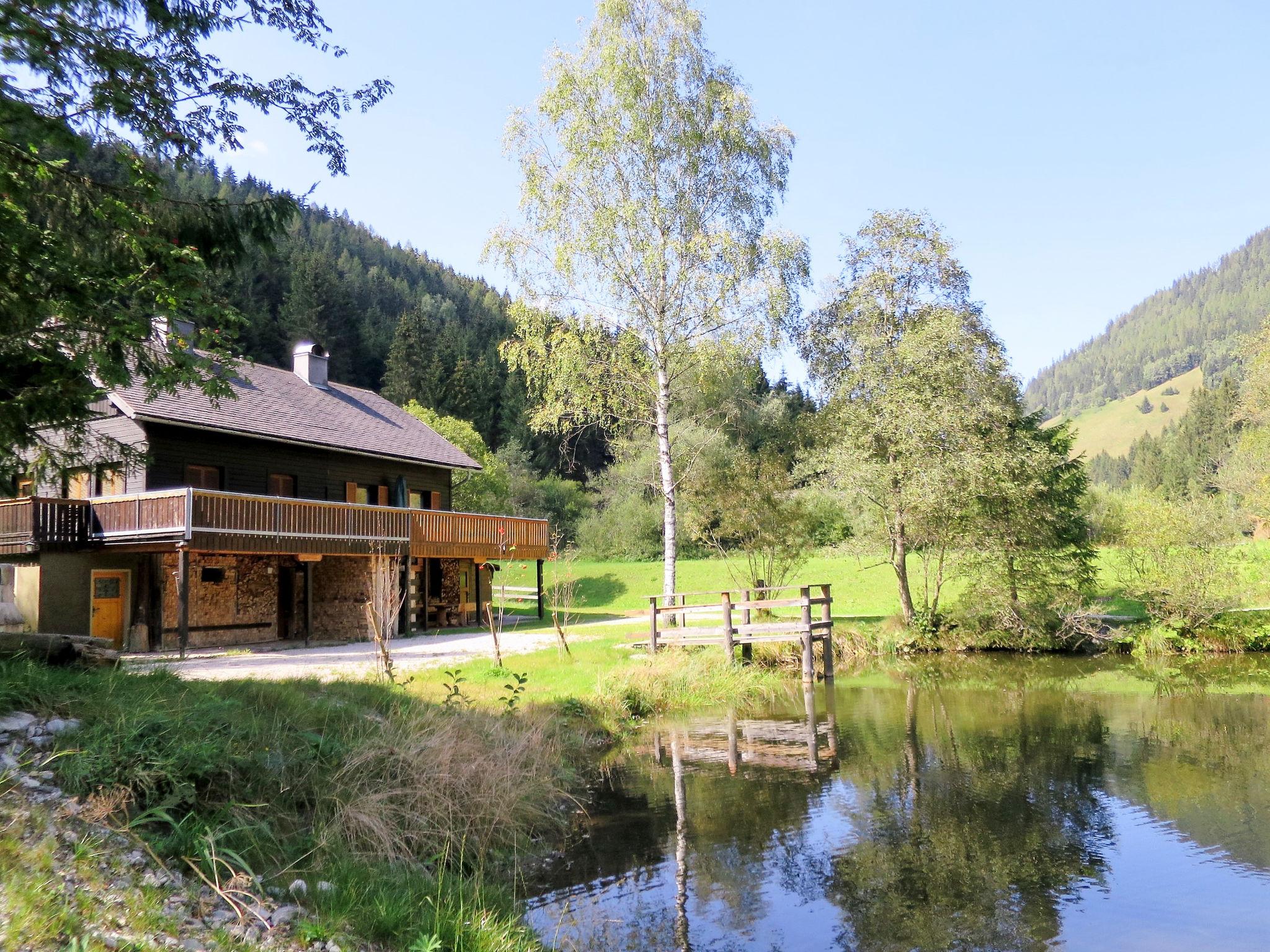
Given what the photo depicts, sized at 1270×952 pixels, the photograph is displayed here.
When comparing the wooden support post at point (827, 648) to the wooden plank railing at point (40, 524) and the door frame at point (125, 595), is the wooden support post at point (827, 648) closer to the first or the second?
the door frame at point (125, 595)

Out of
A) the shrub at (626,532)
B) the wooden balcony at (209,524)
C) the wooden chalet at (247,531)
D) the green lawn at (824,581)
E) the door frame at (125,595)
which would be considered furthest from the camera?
the shrub at (626,532)

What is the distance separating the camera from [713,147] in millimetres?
20219

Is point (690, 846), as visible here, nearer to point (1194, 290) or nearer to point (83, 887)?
point (83, 887)

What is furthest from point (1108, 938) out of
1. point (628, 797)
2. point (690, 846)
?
point (628, 797)

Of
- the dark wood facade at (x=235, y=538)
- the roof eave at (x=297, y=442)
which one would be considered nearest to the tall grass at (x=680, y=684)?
the dark wood facade at (x=235, y=538)

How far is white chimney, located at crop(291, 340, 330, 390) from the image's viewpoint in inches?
1098

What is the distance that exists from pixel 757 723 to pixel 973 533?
10.4 m

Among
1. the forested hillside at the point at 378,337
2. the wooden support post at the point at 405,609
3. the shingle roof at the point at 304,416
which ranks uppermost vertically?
the forested hillside at the point at 378,337

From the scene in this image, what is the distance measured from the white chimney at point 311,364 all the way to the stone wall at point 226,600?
757 cm

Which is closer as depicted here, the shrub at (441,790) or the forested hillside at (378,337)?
the shrub at (441,790)

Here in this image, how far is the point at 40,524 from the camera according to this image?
17.7 m

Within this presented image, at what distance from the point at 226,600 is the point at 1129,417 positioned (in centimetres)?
15412

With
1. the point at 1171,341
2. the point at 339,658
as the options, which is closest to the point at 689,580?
the point at 339,658

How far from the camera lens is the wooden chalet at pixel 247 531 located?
59.2 ft
